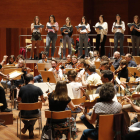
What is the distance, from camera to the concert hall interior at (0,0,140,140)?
123 inches

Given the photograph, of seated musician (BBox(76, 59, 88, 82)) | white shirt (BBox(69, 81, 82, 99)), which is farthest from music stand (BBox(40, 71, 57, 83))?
white shirt (BBox(69, 81, 82, 99))

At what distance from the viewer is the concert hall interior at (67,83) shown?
3133 millimetres

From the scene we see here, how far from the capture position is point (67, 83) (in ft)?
16.2

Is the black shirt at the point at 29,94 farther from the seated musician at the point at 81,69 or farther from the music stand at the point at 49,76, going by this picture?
the seated musician at the point at 81,69

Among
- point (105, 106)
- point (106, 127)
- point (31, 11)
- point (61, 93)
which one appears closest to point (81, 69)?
point (61, 93)

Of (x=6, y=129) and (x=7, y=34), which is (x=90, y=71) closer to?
(x=6, y=129)

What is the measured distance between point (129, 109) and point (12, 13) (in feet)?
30.6

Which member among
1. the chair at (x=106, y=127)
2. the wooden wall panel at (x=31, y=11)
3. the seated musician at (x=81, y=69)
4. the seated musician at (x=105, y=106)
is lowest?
the chair at (x=106, y=127)

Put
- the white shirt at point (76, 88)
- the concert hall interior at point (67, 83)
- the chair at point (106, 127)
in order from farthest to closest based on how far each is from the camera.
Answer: the white shirt at point (76, 88) → the concert hall interior at point (67, 83) → the chair at point (106, 127)

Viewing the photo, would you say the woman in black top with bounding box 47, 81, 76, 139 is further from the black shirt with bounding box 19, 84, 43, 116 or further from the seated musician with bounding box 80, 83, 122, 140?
the black shirt with bounding box 19, 84, 43, 116

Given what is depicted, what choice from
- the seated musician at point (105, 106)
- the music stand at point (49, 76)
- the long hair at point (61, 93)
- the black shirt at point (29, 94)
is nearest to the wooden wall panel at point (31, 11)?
the music stand at point (49, 76)

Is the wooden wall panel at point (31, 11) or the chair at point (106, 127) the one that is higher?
the wooden wall panel at point (31, 11)

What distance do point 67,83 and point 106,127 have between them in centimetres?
215

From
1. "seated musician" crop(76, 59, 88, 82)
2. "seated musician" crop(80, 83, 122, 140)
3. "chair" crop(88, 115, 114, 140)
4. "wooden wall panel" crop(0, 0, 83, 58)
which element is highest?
"wooden wall panel" crop(0, 0, 83, 58)
